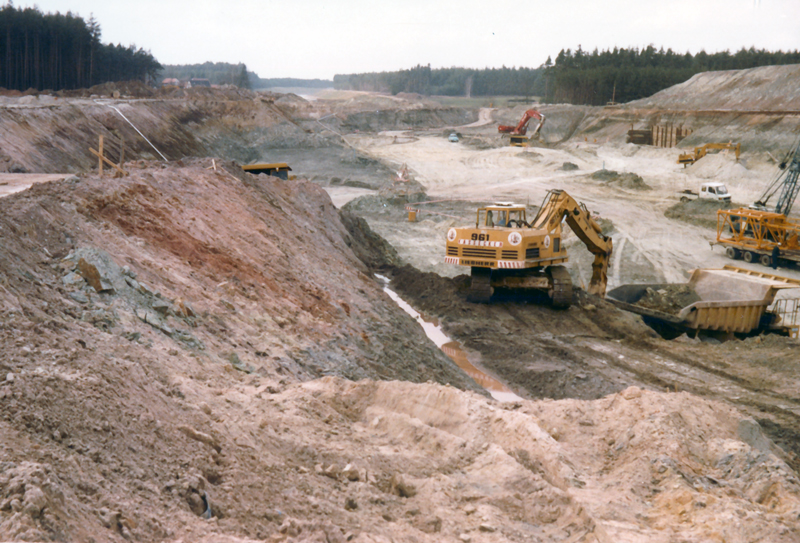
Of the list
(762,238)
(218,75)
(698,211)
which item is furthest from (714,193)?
(218,75)

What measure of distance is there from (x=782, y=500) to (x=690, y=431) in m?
1.27

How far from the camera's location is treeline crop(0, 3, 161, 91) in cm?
5259

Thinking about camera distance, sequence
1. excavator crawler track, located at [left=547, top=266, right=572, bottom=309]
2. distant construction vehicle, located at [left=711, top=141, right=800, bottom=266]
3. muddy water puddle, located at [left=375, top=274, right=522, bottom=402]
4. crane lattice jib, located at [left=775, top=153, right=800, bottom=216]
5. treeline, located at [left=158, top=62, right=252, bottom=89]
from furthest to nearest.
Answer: treeline, located at [left=158, top=62, right=252, bottom=89] → crane lattice jib, located at [left=775, top=153, right=800, bottom=216] → distant construction vehicle, located at [left=711, top=141, right=800, bottom=266] → excavator crawler track, located at [left=547, top=266, right=572, bottom=309] → muddy water puddle, located at [left=375, top=274, right=522, bottom=402]

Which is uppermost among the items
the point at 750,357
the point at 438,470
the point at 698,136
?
the point at 698,136

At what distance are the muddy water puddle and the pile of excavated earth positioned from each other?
13cm

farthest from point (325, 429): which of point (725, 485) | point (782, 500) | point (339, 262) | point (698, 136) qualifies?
point (698, 136)

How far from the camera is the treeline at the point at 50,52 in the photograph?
52.6 m

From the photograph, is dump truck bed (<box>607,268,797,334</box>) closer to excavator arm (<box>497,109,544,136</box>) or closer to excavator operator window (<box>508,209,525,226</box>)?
excavator operator window (<box>508,209,525,226</box>)

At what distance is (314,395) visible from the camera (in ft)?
22.8

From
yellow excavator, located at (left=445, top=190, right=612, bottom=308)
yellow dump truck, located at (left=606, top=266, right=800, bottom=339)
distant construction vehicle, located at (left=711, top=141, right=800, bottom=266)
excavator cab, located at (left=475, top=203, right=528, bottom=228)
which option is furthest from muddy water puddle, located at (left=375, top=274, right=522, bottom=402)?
distant construction vehicle, located at (left=711, top=141, right=800, bottom=266)

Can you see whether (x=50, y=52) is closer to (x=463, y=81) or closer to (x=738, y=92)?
(x=738, y=92)

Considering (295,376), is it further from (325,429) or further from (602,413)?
(602,413)

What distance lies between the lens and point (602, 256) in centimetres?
1852

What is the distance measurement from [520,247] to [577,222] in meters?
2.01
